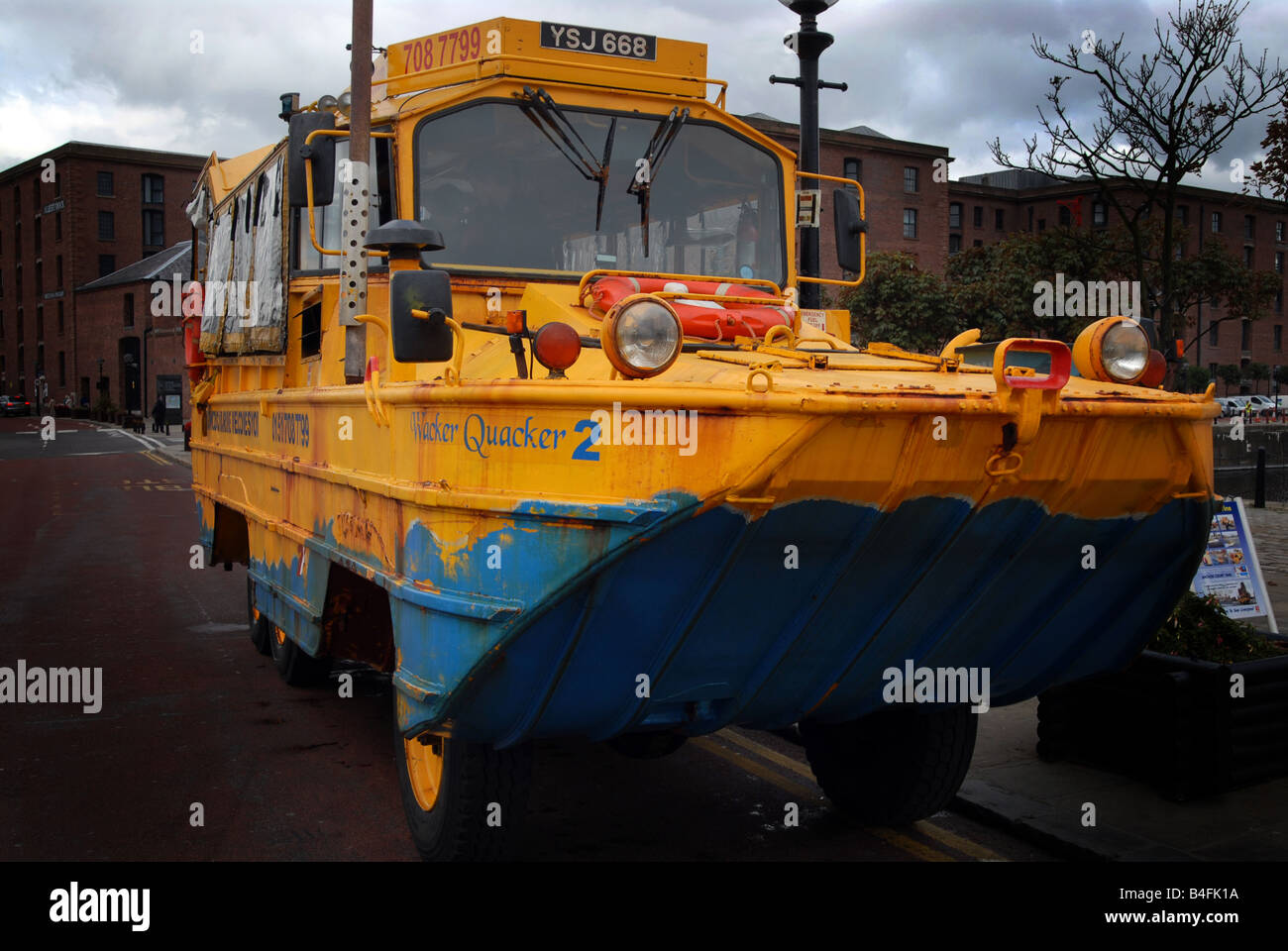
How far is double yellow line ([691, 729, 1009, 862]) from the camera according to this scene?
461 centimetres

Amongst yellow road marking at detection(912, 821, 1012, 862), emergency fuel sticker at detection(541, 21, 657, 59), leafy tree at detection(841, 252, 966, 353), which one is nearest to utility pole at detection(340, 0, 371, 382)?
emergency fuel sticker at detection(541, 21, 657, 59)

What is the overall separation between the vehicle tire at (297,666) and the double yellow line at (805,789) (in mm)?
2369

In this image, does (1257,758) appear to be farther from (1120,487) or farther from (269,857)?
(269,857)

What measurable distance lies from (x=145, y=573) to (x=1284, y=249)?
203ft

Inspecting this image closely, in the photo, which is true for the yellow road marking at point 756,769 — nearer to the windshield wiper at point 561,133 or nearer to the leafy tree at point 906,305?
the windshield wiper at point 561,133

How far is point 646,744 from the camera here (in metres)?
4.57

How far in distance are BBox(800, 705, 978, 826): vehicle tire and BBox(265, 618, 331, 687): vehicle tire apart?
10.8 feet

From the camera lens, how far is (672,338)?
3.13m

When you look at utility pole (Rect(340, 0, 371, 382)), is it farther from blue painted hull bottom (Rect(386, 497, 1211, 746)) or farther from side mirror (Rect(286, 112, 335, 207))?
blue painted hull bottom (Rect(386, 497, 1211, 746))

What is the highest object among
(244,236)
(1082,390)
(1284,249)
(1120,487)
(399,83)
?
(1284,249)

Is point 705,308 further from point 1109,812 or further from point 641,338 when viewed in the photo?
point 1109,812

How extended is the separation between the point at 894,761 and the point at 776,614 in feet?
5.41

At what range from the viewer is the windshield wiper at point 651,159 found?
16.5ft
